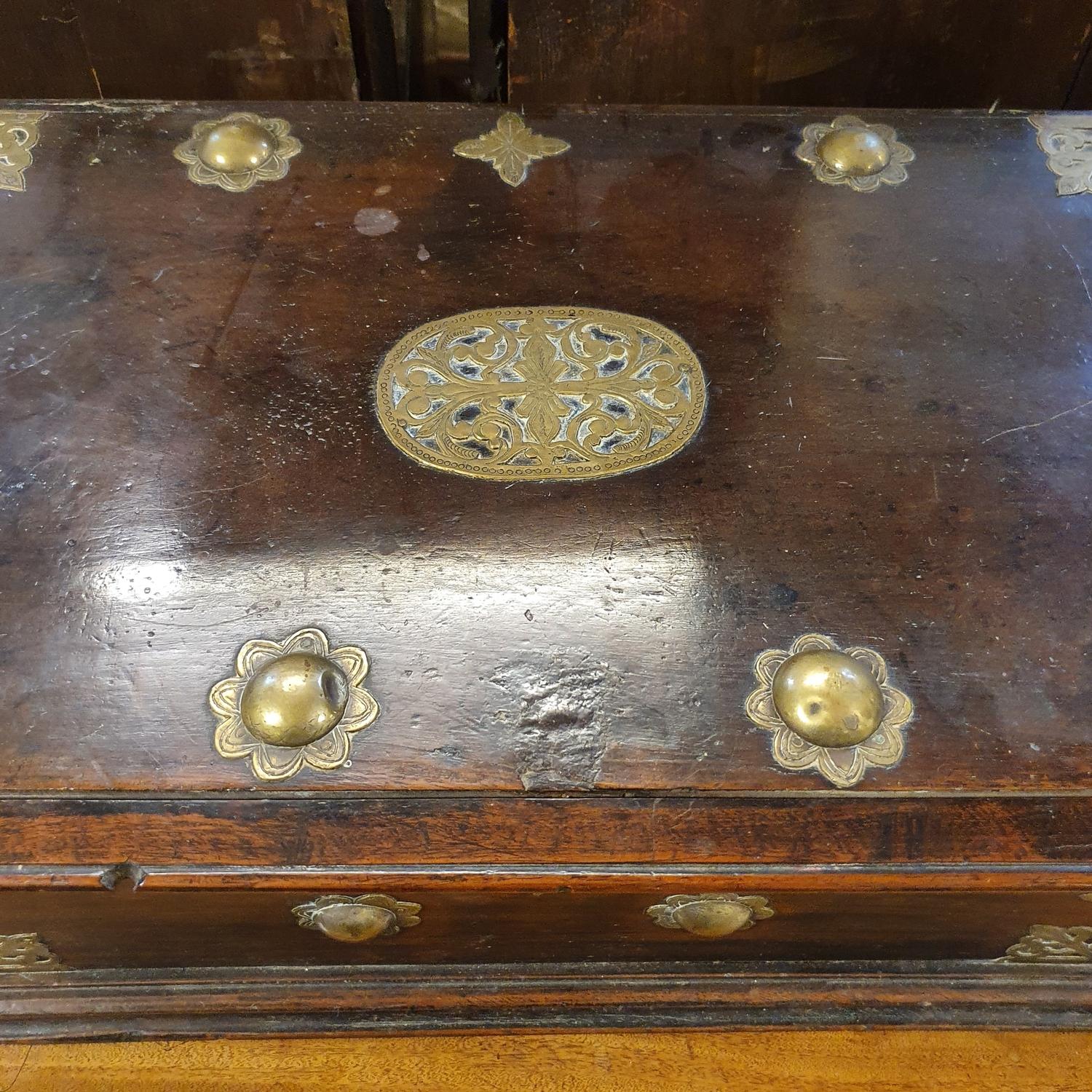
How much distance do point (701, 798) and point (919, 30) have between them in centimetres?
135

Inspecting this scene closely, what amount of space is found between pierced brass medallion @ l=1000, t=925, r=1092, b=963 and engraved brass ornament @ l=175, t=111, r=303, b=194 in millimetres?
1338

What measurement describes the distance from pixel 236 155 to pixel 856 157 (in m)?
0.88

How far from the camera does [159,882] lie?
32.1 inches

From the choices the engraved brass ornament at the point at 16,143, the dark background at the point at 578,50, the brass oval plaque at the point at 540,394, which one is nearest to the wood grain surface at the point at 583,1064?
the brass oval plaque at the point at 540,394

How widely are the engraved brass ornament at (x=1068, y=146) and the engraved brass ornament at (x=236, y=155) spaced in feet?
3.55

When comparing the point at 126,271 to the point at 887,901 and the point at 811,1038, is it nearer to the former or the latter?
the point at 887,901

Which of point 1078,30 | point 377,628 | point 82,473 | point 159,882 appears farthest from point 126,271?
point 1078,30

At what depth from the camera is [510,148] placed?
4.24 feet

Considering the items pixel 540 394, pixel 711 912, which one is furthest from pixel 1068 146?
pixel 711 912

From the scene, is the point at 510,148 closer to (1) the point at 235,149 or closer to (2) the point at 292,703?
(1) the point at 235,149

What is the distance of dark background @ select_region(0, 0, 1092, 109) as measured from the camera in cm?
143

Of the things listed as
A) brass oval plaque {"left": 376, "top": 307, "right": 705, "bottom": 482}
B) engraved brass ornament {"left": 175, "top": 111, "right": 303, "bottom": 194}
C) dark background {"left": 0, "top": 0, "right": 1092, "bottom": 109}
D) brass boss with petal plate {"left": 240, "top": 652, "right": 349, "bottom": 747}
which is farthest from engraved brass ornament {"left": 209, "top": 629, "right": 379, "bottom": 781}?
dark background {"left": 0, "top": 0, "right": 1092, "bottom": 109}

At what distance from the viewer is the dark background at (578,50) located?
1430 mm

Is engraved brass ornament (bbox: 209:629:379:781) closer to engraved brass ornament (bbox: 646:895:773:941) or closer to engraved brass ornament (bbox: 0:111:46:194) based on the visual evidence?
engraved brass ornament (bbox: 646:895:773:941)
